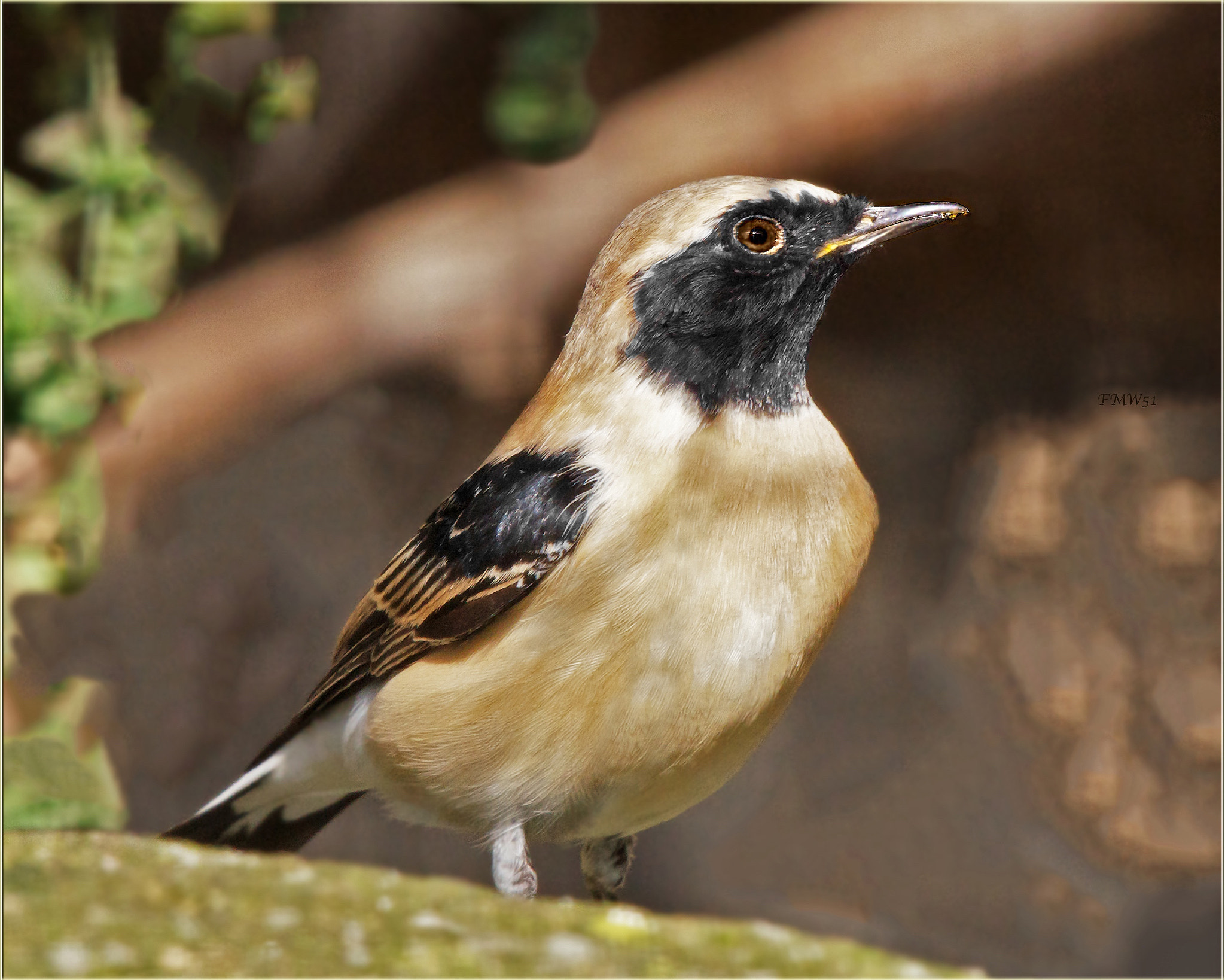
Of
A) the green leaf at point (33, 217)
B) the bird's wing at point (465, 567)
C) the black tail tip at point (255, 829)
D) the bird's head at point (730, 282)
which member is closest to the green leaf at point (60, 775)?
the black tail tip at point (255, 829)

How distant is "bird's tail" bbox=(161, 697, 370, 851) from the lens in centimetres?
327

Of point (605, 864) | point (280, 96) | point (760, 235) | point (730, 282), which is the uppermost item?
point (280, 96)

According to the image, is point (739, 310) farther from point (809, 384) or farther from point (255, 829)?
point (809, 384)

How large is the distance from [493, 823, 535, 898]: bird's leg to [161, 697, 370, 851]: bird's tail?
0.48 m

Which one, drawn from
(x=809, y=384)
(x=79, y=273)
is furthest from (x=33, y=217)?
(x=809, y=384)

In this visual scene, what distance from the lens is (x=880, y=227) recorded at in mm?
3020

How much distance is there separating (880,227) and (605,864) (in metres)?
1.87

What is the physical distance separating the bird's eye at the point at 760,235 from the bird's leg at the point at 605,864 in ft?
5.38

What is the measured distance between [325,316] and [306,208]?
0.55 meters

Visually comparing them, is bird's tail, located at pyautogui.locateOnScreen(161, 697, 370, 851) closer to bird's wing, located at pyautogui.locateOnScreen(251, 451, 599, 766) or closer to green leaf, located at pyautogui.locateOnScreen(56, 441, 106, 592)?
bird's wing, located at pyautogui.locateOnScreen(251, 451, 599, 766)

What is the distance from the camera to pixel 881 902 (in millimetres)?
6379

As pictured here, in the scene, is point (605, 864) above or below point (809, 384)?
below

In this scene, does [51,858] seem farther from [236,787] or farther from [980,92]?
[980,92]

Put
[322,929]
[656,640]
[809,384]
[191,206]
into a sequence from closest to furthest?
1. [322,929]
2. [656,640]
3. [191,206]
4. [809,384]
